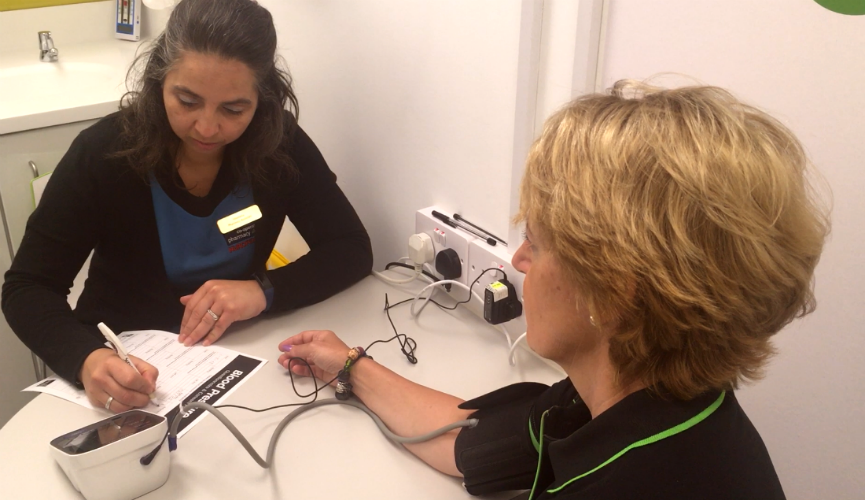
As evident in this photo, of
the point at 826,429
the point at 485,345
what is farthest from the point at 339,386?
the point at 826,429

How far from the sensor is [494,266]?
1264 millimetres

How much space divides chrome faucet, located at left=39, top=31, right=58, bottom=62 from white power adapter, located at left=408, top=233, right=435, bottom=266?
162 centimetres

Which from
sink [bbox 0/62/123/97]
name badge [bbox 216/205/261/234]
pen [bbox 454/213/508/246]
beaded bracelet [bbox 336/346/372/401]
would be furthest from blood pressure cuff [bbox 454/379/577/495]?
sink [bbox 0/62/123/97]

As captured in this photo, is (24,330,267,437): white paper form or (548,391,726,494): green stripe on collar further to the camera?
(24,330,267,437): white paper form

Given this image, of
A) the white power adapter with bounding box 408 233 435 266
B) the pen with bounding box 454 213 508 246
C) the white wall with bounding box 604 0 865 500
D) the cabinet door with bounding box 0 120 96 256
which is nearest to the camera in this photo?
the white wall with bounding box 604 0 865 500

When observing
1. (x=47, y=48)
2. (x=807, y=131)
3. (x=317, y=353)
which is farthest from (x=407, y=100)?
(x=47, y=48)

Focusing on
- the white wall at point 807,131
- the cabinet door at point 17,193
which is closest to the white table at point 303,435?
the white wall at point 807,131

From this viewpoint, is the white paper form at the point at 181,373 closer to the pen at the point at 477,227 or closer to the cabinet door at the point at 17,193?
the pen at the point at 477,227

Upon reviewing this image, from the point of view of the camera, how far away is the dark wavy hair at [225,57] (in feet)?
3.96

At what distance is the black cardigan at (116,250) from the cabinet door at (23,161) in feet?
2.08

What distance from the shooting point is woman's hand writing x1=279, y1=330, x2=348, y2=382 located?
1.10m

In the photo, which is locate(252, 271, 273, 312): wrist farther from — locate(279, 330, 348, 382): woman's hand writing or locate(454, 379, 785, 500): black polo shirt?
locate(454, 379, 785, 500): black polo shirt

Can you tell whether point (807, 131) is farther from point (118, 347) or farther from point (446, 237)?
point (118, 347)

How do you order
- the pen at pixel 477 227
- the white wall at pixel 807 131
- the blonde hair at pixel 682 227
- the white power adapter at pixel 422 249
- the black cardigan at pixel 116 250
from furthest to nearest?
the white power adapter at pixel 422 249, the pen at pixel 477 227, the black cardigan at pixel 116 250, the white wall at pixel 807 131, the blonde hair at pixel 682 227
